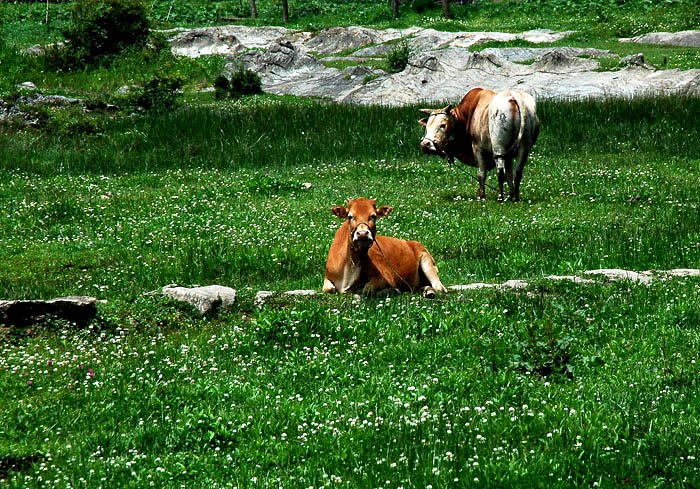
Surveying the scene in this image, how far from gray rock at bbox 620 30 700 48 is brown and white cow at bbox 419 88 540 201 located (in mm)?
34392

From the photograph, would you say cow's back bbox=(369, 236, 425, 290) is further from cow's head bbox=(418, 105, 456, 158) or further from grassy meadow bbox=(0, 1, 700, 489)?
cow's head bbox=(418, 105, 456, 158)

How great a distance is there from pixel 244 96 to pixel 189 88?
5256 mm

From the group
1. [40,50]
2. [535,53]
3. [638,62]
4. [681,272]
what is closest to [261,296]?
[681,272]

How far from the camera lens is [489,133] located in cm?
1906

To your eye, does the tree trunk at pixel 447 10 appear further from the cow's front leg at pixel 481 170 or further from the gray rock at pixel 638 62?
the cow's front leg at pixel 481 170

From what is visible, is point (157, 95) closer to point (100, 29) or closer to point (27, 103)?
point (27, 103)

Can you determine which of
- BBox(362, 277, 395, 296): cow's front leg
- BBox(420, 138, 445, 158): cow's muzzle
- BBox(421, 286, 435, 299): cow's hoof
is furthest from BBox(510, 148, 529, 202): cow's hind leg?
BBox(362, 277, 395, 296): cow's front leg

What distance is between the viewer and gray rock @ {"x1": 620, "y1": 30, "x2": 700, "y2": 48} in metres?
49.1

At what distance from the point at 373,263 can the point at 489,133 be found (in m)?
8.24

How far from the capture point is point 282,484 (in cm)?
640

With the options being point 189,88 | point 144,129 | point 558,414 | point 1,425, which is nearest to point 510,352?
point 558,414

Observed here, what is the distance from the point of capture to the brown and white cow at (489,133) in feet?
61.2

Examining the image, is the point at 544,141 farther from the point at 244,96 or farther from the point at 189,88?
the point at 189,88

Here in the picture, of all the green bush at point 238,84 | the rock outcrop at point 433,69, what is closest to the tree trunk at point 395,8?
the rock outcrop at point 433,69
